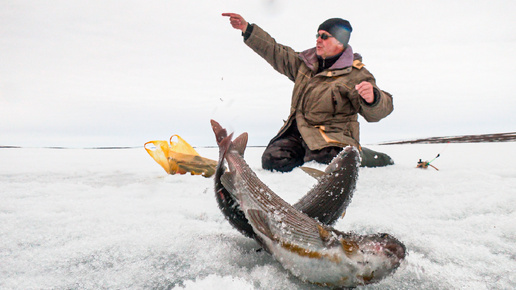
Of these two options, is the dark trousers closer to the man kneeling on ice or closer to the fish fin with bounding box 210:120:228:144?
the man kneeling on ice

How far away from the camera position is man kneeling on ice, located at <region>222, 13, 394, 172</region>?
3.98 meters

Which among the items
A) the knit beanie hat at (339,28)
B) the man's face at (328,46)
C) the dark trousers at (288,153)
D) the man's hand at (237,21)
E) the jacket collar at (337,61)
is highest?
the man's hand at (237,21)

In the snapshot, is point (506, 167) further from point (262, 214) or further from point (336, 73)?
point (262, 214)

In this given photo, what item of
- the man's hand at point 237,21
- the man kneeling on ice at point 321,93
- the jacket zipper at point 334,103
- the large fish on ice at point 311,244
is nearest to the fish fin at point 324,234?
the large fish on ice at point 311,244

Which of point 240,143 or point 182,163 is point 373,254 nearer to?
point 240,143

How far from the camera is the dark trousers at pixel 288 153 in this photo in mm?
4410

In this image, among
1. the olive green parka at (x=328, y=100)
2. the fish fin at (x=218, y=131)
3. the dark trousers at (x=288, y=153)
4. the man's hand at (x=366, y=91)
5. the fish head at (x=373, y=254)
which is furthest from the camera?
the dark trousers at (x=288, y=153)

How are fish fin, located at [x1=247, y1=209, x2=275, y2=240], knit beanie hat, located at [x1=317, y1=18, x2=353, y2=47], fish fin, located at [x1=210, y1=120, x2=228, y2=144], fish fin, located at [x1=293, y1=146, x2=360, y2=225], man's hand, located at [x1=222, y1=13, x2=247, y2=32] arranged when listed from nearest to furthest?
fish fin, located at [x1=247, y1=209, x2=275, y2=240], fish fin, located at [x1=293, y1=146, x2=360, y2=225], fish fin, located at [x1=210, y1=120, x2=228, y2=144], knit beanie hat, located at [x1=317, y1=18, x2=353, y2=47], man's hand, located at [x1=222, y1=13, x2=247, y2=32]

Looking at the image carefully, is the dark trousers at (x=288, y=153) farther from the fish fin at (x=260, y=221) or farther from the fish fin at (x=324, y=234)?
the fish fin at (x=324, y=234)

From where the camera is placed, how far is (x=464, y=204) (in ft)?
7.58

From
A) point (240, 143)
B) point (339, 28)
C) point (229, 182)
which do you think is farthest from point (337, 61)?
point (229, 182)

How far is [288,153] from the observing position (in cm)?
447

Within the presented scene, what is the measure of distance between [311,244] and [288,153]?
11.3 ft

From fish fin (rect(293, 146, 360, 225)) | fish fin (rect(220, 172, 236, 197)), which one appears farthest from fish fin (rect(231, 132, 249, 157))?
fish fin (rect(293, 146, 360, 225))
